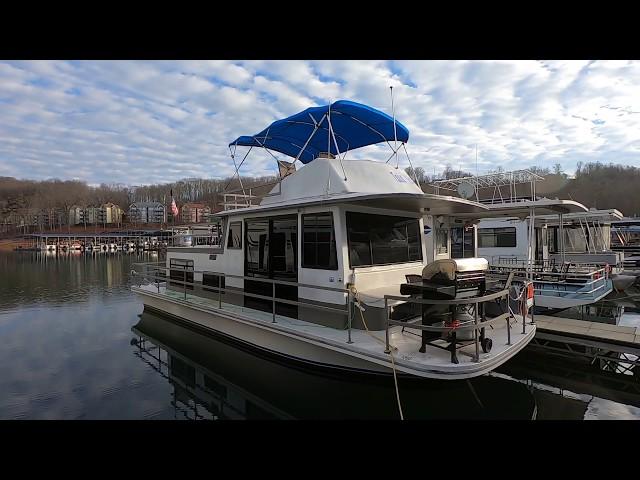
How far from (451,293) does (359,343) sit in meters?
1.73

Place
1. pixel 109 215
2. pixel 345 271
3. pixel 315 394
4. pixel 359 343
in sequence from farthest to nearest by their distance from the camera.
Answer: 1. pixel 109 215
2. pixel 345 271
3. pixel 315 394
4. pixel 359 343

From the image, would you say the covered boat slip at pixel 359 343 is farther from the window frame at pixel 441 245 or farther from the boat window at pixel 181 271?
the window frame at pixel 441 245

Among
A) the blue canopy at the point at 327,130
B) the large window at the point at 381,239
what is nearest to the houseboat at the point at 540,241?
the large window at the point at 381,239

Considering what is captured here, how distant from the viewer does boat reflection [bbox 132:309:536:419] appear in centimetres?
635

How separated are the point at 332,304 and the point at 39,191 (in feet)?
552

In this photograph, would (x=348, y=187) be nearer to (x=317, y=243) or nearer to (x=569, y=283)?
(x=317, y=243)

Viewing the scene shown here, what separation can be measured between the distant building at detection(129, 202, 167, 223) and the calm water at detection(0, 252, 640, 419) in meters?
130

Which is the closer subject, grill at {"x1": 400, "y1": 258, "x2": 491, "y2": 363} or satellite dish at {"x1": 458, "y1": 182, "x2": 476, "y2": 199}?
grill at {"x1": 400, "y1": 258, "x2": 491, "y2": 363}

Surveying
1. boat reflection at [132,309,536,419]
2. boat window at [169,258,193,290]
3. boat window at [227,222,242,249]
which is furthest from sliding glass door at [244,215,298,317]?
boat window at [169,258,193,290]

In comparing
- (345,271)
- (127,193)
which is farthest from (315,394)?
(127,193)

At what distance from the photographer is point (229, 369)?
327 inches

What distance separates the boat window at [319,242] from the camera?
24.0 feet

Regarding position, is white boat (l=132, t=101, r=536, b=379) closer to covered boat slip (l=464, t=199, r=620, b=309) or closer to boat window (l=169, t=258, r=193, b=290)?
boat window (l=169, t=258, r=193, b=290)

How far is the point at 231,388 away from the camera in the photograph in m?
7.54
